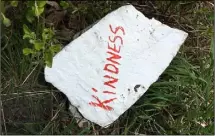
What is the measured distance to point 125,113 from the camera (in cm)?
144

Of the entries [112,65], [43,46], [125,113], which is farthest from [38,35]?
[125,113]

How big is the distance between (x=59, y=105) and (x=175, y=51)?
39 cm

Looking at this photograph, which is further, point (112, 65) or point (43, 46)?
point (112, 65)

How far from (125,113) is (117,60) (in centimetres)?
16

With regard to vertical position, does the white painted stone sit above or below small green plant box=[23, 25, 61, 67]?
below

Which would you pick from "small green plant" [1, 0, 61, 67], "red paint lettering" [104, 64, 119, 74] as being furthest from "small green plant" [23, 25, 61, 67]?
"red paint lettering" [104, 64, 119, 74]

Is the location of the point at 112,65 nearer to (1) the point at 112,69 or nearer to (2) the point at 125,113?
(1) the point at 112,69

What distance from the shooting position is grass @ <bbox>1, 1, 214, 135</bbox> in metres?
1.41

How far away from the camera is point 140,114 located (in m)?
1.44

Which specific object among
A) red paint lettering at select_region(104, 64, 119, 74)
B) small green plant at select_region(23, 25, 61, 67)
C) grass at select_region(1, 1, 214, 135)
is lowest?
A: grass at select_region(1, 1, 214, 135)

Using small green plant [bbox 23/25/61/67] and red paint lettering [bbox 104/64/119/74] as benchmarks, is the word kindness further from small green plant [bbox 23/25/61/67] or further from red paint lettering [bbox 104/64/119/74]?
small green plant [bbox 23/25/61/67]

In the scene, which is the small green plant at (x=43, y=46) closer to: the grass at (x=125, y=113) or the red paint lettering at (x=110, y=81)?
the grass at (x=125, y=113)

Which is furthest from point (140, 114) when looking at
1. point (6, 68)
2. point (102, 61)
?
point (6, 68)

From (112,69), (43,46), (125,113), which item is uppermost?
(43,46)
